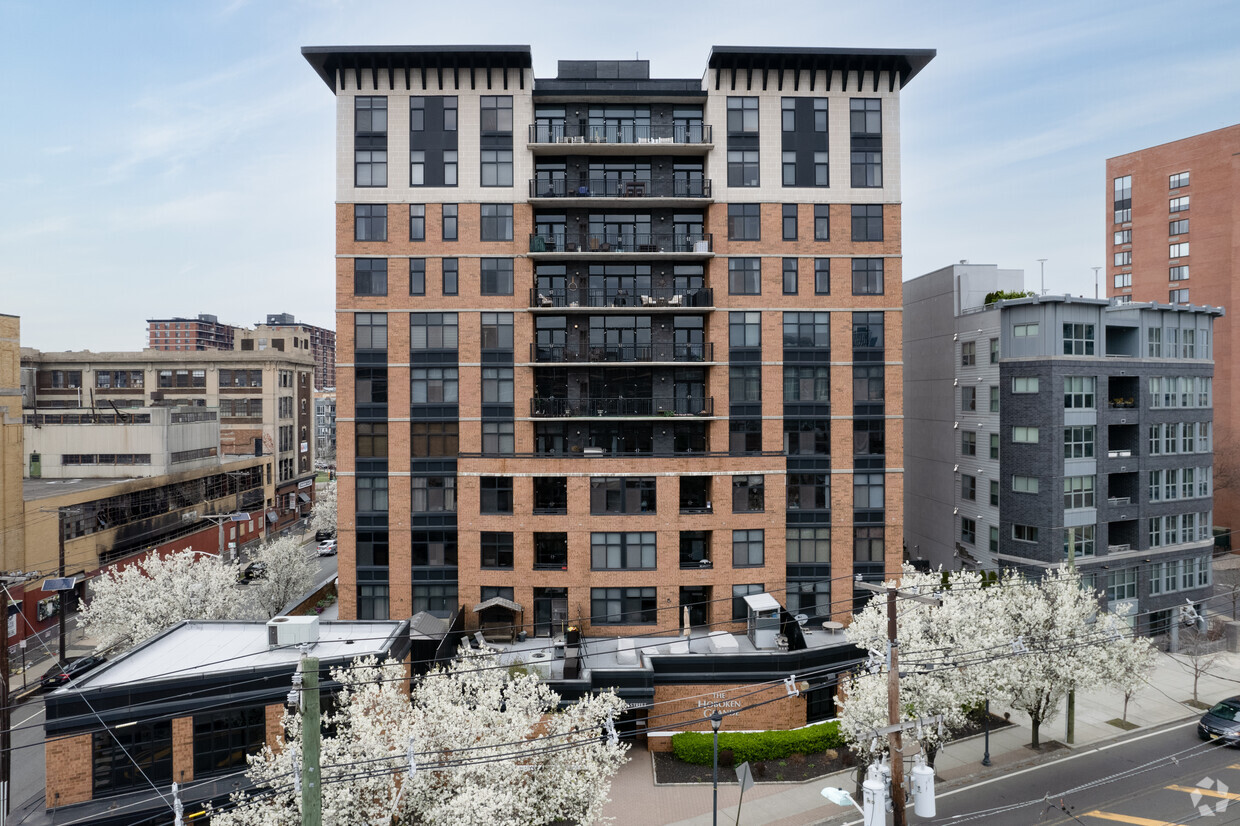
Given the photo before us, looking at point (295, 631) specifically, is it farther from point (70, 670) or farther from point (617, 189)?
point (617, 189)

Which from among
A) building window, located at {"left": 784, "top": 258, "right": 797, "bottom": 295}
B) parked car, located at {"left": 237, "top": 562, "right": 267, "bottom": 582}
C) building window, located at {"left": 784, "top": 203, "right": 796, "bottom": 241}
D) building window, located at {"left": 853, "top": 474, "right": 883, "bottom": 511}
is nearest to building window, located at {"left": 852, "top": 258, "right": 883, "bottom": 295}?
building window, located at {"left": 784, "top": 258, "right": 797, "bottom": 295}

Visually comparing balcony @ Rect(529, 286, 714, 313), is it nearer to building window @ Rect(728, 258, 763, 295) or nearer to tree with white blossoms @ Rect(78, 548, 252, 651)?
building window @ Rect(728, 258, 763, 295)

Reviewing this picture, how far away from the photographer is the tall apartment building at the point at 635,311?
34.7 metres

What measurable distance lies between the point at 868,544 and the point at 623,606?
1382 cm

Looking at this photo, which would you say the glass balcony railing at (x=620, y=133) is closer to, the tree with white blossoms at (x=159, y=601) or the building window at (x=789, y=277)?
the building window at (x=789, y=277)

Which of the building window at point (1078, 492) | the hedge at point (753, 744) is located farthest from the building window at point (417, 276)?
the building window at point (1078, 492)

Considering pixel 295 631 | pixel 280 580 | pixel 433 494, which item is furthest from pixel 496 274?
pixel 280 580

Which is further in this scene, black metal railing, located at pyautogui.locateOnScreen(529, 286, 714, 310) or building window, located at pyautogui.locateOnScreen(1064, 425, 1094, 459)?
building window, located at pyautogui.locateOnScreen(1064, 425, 1094, 459)

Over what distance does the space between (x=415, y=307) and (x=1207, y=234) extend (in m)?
67.3

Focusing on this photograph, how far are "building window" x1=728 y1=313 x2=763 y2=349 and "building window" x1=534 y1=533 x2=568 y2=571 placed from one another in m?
13.8

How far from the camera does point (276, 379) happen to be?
74000mm

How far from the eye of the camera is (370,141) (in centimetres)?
3538

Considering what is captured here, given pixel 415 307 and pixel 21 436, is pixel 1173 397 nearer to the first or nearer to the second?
pixel 415 307

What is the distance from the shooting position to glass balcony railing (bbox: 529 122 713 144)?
36.0m
